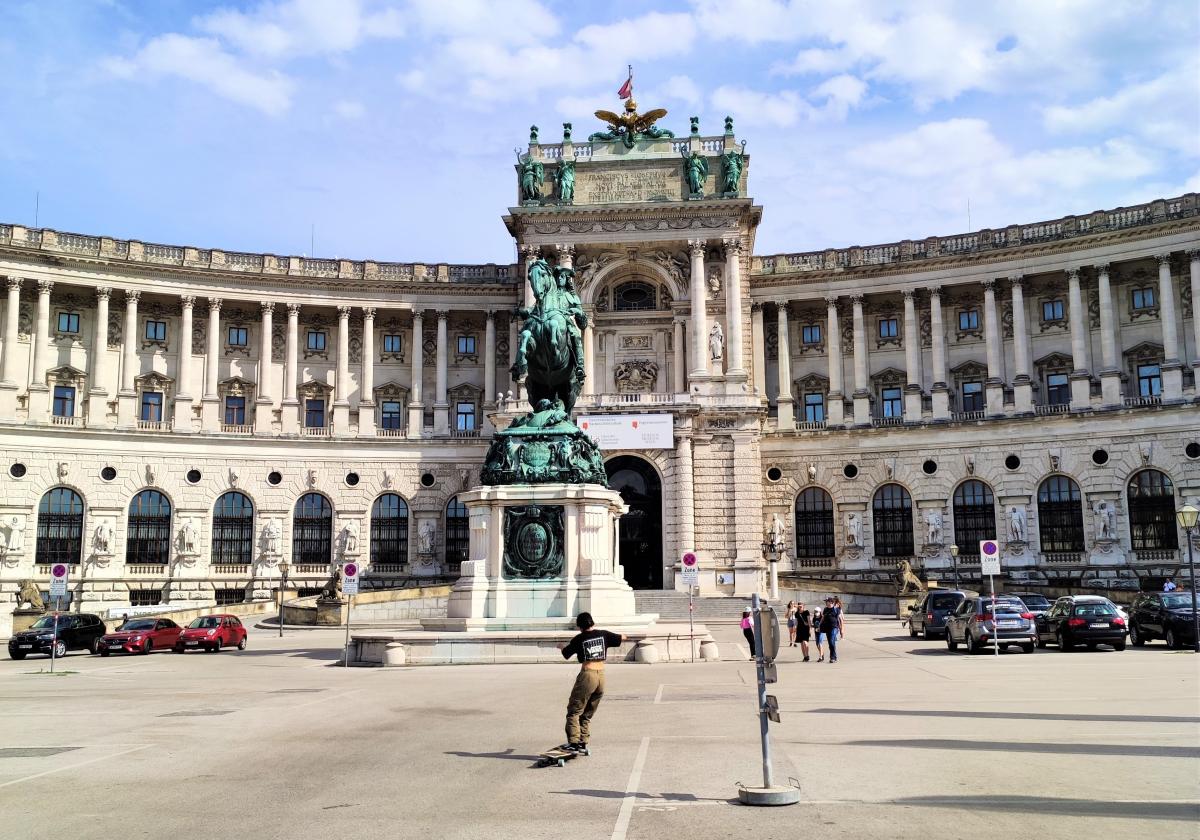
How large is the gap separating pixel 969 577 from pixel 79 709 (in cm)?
5030

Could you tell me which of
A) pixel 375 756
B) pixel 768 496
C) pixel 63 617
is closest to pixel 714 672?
pixel 375 756

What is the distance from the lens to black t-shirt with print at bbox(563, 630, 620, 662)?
1335 cm

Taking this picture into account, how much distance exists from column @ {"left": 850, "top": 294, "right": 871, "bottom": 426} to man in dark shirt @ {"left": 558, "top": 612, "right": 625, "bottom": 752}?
54035 millimetres

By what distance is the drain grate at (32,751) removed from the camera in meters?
14.1

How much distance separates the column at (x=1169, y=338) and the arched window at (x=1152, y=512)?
429cm

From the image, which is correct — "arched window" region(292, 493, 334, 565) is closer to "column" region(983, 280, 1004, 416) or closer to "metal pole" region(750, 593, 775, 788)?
"column" region(983, 280, 1004, 416)

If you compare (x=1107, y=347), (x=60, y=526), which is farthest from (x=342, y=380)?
(x=1107, y=347)

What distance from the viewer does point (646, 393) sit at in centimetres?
6269

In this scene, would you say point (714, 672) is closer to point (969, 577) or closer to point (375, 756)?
point (375, 756)

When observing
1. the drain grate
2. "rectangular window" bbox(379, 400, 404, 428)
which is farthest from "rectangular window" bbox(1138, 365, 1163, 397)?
the drain grate

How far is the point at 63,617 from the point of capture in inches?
1580

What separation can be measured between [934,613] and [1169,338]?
1150 inches

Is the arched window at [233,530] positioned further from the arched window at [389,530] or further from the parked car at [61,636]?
the parked car at [61,636]

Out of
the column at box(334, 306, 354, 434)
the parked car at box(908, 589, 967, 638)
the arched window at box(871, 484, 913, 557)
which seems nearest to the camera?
the parked car at box(908, 589, 967, 638)
